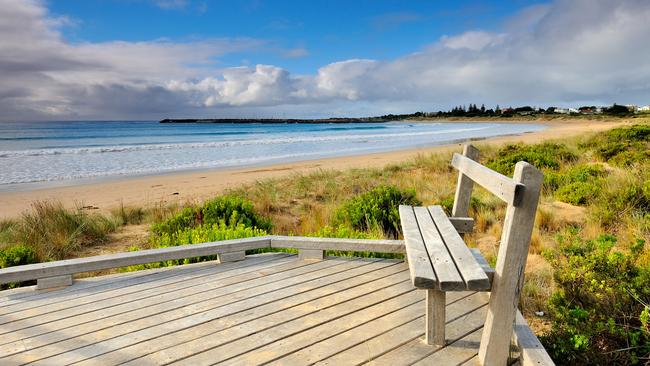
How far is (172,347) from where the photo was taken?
8.60ft

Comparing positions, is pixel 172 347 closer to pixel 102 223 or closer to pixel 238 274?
pixel 238 274

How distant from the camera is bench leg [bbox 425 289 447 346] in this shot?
2.50 meters

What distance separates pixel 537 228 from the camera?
6.12 m

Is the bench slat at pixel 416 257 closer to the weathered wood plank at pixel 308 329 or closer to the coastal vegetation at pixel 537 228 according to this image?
the weathered wood plank at pixel 308 329

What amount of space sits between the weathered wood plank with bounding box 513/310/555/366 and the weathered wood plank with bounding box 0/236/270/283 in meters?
2.56

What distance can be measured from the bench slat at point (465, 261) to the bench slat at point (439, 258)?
34mm

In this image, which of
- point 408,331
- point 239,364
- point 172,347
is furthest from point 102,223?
point 408,331

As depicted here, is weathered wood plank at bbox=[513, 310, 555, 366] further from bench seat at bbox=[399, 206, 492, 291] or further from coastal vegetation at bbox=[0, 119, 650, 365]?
bench seat at bbox=[399, 206, 492, 291]

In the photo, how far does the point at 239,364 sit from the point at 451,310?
1.64 meters

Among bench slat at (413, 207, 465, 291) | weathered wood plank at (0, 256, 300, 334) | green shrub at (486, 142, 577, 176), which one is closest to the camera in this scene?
bench slat at (413, 207, 465, 291)

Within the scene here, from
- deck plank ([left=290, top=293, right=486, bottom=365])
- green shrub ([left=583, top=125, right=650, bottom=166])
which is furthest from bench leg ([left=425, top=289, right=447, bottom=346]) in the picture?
green shrub ([left=583, top=125, right=650, bottom=166])

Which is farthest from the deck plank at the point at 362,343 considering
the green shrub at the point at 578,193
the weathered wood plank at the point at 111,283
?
the green shrub at the point at 578,193

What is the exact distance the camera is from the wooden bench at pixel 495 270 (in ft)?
6.73

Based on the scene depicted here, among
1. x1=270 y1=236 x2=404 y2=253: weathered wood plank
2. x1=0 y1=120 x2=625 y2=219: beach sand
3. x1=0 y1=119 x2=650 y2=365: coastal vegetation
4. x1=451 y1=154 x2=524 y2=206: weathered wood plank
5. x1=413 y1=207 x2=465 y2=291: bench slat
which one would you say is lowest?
x1=0 y1=120 x2=625 y2=219: beach sand
